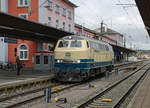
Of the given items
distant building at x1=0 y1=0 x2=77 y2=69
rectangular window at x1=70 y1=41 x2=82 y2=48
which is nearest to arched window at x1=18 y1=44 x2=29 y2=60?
distant building at x1=0 y1=0 x2=77 y2=69

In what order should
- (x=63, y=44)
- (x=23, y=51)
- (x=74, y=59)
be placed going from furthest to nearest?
(x=23, y=51)
(x=63, y=44)
(x=74, y=59)

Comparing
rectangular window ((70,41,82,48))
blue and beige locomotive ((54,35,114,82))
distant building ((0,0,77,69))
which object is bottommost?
blue and beige locomotive ((54,35,114,82))

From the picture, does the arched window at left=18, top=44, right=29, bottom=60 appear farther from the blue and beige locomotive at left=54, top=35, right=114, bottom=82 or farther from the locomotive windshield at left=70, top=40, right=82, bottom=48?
the locomotive windshield at left=70, top=40, right=82, bottom=48

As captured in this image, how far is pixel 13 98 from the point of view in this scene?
34.3ft

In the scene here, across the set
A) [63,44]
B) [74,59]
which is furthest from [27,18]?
[74,59]

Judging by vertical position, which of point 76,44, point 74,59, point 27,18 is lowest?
point 74,59

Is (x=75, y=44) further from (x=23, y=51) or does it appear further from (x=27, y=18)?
(x=27, y=18)

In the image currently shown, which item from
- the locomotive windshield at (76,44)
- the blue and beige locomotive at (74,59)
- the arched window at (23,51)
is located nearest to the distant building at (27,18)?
the arched window at (23,51)

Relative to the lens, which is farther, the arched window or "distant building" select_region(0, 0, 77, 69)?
the arched window

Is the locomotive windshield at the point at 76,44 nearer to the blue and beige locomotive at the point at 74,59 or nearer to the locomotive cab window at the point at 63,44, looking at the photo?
the blue and beige locomotive at the point at 74,59

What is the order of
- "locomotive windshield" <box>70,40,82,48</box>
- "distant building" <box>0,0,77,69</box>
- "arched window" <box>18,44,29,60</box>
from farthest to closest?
"arched window" <box>18,44,29,60</box> → "distant building" <box>0,0,77,69</box> → "locomotive windshield" <box>70,40,82,48</box>

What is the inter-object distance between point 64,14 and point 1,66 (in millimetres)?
15815

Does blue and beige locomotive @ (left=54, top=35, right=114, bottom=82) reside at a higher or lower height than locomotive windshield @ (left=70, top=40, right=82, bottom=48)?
lower

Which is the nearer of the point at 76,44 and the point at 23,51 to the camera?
the point at 76,44
